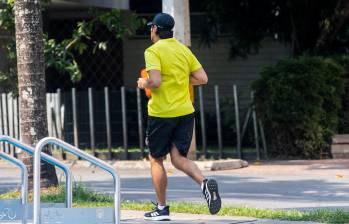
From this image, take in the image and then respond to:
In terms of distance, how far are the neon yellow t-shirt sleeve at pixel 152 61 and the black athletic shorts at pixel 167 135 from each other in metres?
0.49

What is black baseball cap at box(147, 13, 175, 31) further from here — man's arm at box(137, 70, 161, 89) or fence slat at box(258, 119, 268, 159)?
fence slat at box(258, 119, 268, 159)

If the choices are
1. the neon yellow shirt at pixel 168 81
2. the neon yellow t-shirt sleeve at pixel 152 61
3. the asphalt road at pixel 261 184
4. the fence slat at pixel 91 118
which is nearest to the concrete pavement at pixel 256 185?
the asphalt road at pixel 261 184

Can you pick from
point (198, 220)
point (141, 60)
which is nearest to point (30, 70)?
point (198, 220)

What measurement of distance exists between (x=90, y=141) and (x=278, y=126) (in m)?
3.70

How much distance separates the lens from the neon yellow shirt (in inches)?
329

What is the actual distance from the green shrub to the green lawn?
590cm

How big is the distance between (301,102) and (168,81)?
766cm

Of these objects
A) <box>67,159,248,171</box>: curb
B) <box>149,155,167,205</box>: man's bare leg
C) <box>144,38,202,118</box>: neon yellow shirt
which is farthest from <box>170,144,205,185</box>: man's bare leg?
<box>67,159,248,171</box>: curb

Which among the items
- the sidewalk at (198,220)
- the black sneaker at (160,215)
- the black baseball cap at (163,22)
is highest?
the black baseball cap at (163,22)

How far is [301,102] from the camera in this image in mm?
15703

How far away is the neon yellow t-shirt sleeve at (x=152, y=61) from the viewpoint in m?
8.28

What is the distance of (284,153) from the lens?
635 inches

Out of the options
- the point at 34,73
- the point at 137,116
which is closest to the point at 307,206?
the point at 34,73

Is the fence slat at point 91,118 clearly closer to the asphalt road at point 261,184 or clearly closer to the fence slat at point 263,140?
the asphalt road at point 261,184
